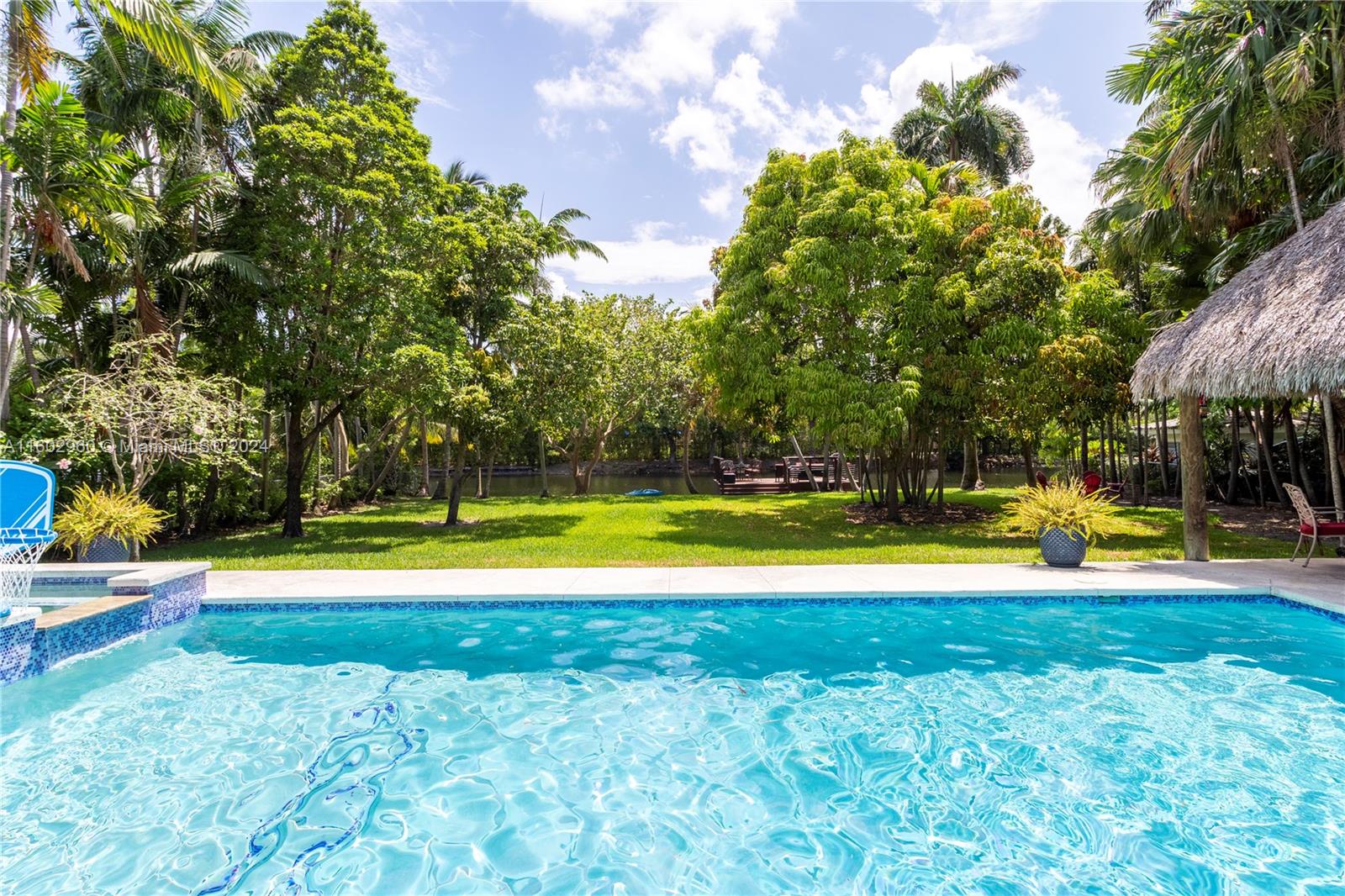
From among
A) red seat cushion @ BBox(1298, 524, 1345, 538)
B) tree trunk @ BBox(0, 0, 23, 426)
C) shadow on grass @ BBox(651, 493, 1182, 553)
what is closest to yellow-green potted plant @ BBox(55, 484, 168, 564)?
tree trunk @ BBox(0, 0, 23, 426)

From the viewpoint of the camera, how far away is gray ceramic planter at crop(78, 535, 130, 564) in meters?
9.36

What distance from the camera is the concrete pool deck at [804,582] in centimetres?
740

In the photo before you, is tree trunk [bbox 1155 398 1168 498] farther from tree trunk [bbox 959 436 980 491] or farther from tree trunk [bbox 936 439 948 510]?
tree trunk [bbox 936 439 948 510]

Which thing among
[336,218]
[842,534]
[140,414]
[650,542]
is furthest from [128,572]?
[842,534]

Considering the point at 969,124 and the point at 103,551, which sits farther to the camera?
the point at 969,124

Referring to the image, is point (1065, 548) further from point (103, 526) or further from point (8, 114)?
point (8, 114)

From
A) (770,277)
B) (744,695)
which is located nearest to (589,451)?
(770,277)

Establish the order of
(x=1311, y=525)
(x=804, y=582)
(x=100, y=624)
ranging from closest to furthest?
(x=100, y=624) < (x=804, y=582) < (x=1311, y=525)

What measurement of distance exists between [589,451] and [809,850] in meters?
32.4

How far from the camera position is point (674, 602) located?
749cm

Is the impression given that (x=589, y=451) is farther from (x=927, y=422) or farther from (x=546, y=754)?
(x=546, y=754)

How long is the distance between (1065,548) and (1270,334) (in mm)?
3680

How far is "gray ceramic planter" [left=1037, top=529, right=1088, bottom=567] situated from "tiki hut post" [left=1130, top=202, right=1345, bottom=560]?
1.99m

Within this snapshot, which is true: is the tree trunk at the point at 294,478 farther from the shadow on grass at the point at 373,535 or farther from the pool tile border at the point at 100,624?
the pool tile border at the point at 100,624
